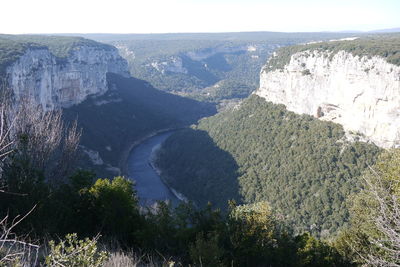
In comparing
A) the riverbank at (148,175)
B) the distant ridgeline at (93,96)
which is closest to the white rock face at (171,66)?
the distant ridgeline at (93,96)

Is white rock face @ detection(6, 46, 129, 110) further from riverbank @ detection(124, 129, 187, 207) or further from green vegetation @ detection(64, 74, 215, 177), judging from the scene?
riverbank @ detection(124, 129, 187, 207)

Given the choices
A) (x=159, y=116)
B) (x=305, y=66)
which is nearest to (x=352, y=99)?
(x=305, y=66)

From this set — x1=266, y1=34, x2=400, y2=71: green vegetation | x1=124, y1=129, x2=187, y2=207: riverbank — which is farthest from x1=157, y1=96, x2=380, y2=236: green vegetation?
x1=266, y1=34, x2=400, y2=71: green vegetation

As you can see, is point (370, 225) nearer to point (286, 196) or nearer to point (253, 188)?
point (286, 196)

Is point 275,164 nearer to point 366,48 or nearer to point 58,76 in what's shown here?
point 366,48

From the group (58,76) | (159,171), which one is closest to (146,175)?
(159,171)
